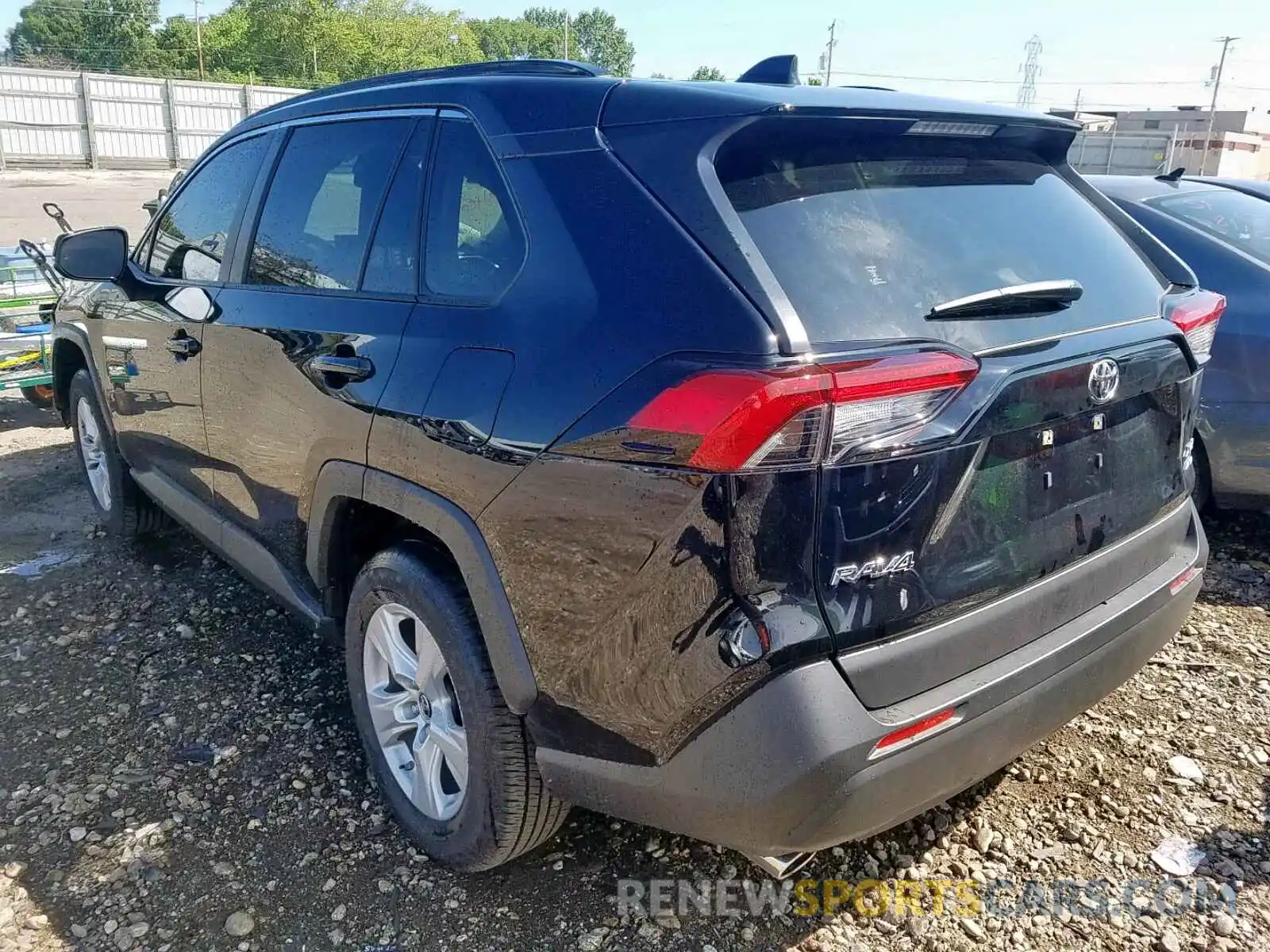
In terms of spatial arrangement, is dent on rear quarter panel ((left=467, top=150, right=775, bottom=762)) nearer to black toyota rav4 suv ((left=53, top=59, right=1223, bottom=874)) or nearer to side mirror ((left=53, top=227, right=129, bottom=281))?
black toyota rav4 suv ((left=53, top=59, right=1223, bottom=874))

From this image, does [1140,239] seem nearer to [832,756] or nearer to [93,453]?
[832,756]

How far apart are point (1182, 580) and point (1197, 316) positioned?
663 millimetres

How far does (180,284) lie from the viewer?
3.50m

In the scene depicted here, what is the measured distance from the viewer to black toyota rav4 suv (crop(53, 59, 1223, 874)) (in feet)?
5.65

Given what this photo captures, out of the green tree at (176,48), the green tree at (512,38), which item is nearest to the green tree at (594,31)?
the green tree at (512,38)

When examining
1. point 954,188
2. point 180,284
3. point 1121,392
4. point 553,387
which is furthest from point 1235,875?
point 180,284

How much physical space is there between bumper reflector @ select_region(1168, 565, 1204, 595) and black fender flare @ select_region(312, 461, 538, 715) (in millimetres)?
1557

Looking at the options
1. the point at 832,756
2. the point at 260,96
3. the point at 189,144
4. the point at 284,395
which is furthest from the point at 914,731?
Result: the point at 260,96

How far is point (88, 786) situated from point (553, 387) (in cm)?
203

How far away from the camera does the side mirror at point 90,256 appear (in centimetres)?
375

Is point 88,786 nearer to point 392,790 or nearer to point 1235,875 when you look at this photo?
point 392,790

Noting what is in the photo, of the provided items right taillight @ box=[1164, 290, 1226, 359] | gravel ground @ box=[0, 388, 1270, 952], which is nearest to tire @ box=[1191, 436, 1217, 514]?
gravel ground @ box=[0, 388, 1270, 952]

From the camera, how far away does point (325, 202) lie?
292cm

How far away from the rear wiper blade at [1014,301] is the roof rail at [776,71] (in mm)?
860
